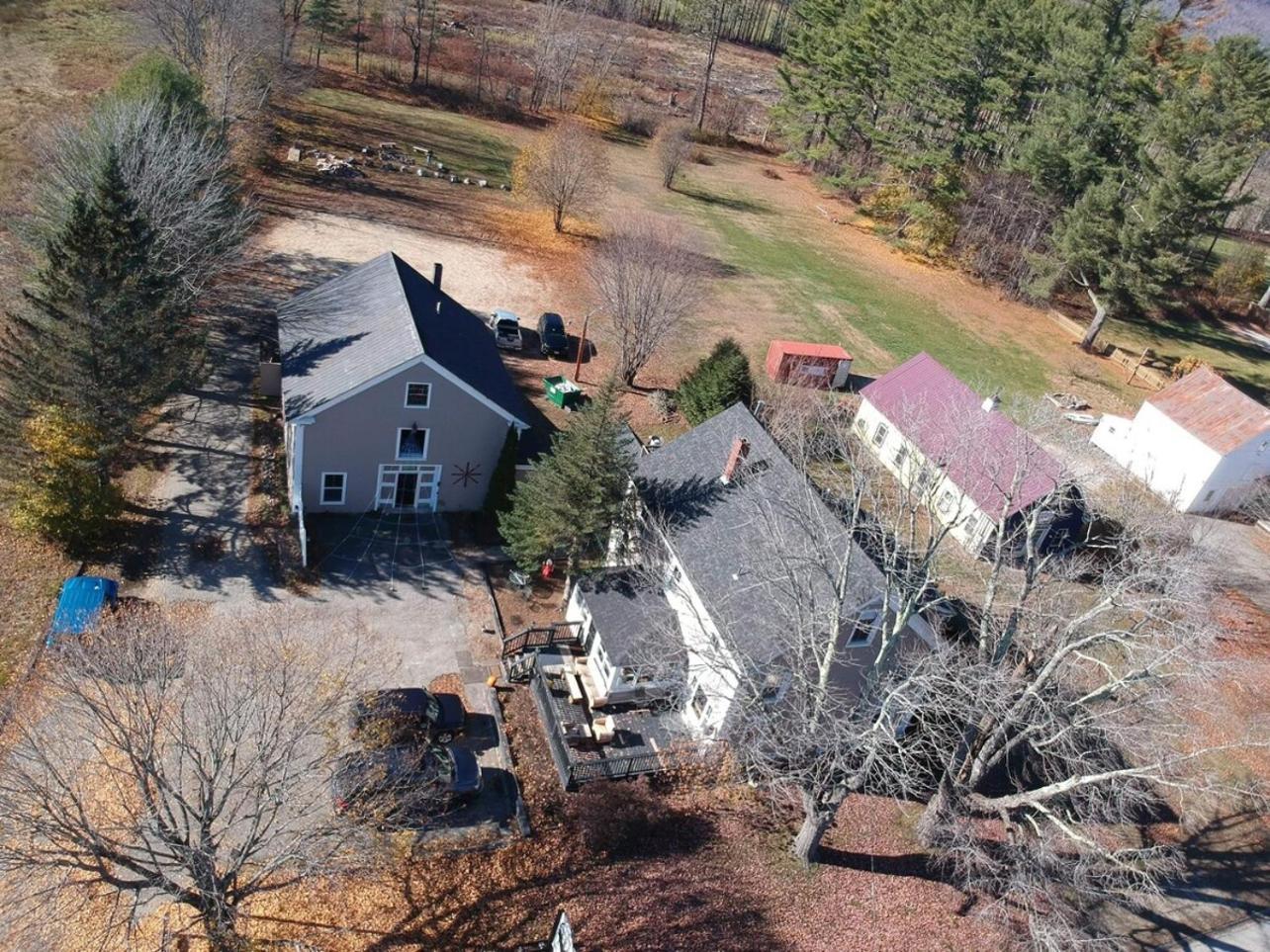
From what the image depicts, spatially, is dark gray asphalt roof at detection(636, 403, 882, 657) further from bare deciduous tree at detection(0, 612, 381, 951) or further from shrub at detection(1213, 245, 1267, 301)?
shrub at detection(1213, 245, 1267, 301)

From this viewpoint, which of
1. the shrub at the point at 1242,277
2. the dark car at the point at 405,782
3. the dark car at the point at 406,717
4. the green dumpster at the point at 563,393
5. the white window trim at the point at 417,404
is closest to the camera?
the dark car at the point at 405,782

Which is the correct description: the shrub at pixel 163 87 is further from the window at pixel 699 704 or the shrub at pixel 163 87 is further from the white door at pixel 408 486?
the window at pixel 699 704

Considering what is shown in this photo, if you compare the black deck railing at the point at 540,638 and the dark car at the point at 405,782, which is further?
the black deck railing at the point at 540,638

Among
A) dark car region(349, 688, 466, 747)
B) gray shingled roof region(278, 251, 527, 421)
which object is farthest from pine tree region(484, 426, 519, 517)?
dark car region(349, 688, 466, 747)

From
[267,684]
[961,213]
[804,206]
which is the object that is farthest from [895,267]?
[267,684]

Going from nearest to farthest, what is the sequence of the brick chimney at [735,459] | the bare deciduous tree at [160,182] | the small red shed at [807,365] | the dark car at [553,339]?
the brick chimney at [735,459] < the bare deciduous tree at [160,182] < the dark car at [553,339] < the small red shed at [807,365]

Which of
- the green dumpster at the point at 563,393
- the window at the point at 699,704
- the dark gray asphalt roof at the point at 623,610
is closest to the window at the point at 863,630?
the window at the point at 699,704

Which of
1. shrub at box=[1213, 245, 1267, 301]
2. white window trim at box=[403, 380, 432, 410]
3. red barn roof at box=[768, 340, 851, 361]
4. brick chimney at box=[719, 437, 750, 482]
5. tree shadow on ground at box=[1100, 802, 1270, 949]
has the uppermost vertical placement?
shrub at box=[1213, 245, 1267, 301]

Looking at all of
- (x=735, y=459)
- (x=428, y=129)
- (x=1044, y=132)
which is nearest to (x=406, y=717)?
(x=735, y=459)
